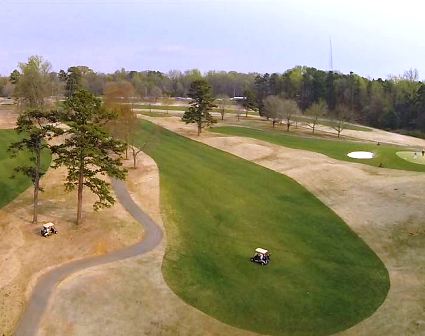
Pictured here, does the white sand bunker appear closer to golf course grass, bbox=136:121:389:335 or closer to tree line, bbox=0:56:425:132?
golf course grass, bbox=136:121:389:335

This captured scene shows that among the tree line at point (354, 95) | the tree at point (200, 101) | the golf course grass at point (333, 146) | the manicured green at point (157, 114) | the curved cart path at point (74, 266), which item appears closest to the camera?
the curved cart path at point (74, 266)

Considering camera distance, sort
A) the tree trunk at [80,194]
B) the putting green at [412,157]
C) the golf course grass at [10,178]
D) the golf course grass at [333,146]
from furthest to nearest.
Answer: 1. the putting green at [412,157]
2. the golf course grass at [333,146]
3. the golf course grass at [10,178]
4. the tree trunk at [80,194]

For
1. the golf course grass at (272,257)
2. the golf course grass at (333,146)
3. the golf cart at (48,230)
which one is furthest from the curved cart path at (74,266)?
the golf course grass at (333,146)

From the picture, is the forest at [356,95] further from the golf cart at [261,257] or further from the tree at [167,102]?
the golf cart at [261,257]

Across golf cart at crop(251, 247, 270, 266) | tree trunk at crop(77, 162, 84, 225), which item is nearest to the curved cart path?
tree trunk at crop(77, 162, 84, 225)

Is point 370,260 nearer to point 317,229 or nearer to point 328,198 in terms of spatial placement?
point 317,229

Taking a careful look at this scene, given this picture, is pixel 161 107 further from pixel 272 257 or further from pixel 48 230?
pixel 272 257

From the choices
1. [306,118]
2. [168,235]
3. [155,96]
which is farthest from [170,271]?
[155,96]
